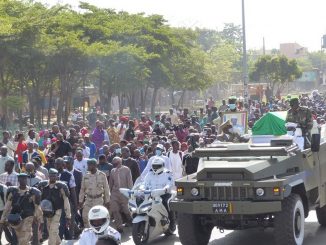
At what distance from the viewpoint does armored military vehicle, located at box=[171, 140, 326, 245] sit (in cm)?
1074

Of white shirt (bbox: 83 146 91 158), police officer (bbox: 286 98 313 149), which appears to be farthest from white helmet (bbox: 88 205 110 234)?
→ white shirt (bbox: 83 146 91 158)

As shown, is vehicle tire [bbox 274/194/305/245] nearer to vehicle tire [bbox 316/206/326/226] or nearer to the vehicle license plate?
the vehicle license plate

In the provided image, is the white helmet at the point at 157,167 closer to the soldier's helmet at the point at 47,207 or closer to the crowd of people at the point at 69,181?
the crowd of people at the point at 69,181

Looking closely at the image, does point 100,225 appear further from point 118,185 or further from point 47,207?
point 118,185

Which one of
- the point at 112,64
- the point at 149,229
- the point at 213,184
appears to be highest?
the point at 112,64

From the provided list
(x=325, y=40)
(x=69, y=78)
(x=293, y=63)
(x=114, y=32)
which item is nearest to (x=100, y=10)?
(x=114, y=32)

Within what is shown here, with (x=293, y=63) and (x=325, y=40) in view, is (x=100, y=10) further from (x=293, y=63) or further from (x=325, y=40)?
(x=325, y=40)

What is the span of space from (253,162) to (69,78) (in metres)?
28.8

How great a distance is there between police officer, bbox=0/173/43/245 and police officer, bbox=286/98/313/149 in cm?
471

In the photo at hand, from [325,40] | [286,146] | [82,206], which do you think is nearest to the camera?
[286,146]

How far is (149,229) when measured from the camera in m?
12.4

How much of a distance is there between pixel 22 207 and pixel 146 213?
1.98 m

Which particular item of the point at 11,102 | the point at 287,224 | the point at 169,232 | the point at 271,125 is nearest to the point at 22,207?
the point at 169,232

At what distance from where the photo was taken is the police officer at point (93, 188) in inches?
517
